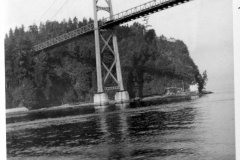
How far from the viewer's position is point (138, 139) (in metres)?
7.81

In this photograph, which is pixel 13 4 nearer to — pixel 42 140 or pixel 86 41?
pixel 42 140

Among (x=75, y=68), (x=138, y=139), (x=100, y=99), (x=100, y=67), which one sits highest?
(x=100, y=67)

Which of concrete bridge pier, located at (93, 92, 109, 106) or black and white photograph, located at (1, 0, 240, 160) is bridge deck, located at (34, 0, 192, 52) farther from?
concrete bridge pier, located at (93, 92, 109, 106)

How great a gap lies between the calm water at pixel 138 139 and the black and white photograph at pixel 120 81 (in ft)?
0.09

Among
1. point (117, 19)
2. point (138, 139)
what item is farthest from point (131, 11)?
point (138, 139)

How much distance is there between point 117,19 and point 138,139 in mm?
10767

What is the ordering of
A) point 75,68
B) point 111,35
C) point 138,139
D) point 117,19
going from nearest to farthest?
point 138,139 < point 75,68 < point 117,19 < point 111,35

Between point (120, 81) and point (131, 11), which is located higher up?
point (131, 11)

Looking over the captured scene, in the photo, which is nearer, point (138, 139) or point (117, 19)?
point (138, 139)

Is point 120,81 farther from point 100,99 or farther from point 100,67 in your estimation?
point 100,99

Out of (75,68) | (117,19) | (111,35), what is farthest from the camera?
(111,35)

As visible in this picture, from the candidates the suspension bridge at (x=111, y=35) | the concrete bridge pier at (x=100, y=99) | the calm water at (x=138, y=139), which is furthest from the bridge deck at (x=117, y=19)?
the calm water at (x=138, y=139)

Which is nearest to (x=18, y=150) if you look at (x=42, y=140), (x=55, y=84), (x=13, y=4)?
(x=42, y=140)

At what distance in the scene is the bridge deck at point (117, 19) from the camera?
14048 mm
